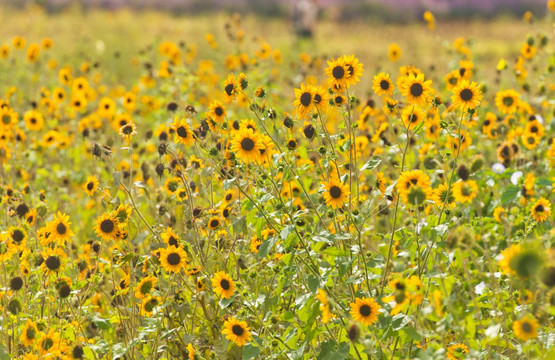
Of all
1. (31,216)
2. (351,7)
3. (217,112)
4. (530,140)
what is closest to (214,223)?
(217,112)

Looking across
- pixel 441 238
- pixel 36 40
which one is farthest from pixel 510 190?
pixel 36 40

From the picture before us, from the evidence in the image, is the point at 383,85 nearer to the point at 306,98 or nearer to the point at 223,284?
the point at 306,98

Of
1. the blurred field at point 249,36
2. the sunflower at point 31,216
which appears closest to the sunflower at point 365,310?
the sunflower at point 31,216

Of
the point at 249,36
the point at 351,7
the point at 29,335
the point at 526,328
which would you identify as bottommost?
the point at 249,36

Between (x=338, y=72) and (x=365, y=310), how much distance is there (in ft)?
3.46

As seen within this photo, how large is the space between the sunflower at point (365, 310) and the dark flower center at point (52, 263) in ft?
4.49

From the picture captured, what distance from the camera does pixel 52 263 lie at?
2.85m

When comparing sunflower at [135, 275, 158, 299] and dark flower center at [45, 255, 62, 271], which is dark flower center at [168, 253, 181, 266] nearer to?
sunflower at [135, 275, 158, 299]

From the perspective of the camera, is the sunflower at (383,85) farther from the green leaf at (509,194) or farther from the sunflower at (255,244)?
the green leaf at (509,194)

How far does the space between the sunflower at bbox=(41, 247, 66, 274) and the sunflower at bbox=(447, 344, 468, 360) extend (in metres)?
1.69

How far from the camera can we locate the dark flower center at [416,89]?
278cm

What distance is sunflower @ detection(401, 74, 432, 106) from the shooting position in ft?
9.12

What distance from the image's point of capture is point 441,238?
8.68 feet

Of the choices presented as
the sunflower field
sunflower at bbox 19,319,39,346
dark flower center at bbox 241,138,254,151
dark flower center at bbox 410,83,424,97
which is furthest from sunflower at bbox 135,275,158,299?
dark flower center at bbox 410,83,424,97
